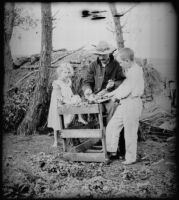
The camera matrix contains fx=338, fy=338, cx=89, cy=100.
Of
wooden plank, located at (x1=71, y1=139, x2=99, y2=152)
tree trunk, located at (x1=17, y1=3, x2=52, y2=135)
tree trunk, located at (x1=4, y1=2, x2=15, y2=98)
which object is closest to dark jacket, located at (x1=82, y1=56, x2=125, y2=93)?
tree trunk, located at (x1=17, y1=3, x2=52, y2=135)

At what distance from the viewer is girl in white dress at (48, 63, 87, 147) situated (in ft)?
13.1

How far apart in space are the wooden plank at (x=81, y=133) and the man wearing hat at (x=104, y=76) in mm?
320

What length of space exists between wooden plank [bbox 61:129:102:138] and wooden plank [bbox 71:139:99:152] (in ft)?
0.50

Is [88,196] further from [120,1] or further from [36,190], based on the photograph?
[120,1]

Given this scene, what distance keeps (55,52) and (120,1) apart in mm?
922

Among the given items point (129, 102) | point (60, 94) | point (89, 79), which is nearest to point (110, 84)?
point (89, 79)

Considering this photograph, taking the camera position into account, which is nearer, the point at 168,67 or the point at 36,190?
the point at 36,190

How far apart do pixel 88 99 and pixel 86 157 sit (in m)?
0.69

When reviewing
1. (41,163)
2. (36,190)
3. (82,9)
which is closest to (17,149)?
(41,163)

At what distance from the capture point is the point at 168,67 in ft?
12.1

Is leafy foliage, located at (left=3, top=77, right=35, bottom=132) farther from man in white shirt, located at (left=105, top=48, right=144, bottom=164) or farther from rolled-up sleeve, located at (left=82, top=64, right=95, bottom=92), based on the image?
man in white shirt, located at (left=105, top=48, right=144, bottom=164)

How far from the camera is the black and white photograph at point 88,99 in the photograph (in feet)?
11.6

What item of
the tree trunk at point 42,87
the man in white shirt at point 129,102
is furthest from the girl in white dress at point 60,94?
the man in white shirt at point 129,102

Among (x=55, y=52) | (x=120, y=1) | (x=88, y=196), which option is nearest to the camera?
(x=88, y=196)
